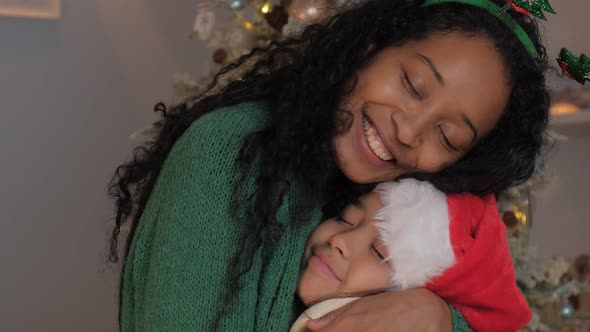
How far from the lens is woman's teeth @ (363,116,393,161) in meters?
1.09

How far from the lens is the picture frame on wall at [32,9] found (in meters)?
2.51

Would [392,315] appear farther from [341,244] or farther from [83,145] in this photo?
[83,145]

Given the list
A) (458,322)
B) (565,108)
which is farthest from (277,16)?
(458,322)

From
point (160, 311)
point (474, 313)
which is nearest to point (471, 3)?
point (474, 313)

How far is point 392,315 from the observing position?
1078 mm

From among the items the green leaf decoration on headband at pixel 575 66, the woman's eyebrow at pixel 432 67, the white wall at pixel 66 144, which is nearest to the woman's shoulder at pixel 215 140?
the woman's eyebrow at pixel 432 67

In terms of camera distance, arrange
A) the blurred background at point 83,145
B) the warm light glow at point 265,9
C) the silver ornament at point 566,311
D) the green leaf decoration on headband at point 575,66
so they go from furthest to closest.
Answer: the blurred background at point 83,145 < the silver ornament at point 566,311 < the warm light glow at point 265,9 < the green leaf decoration on headband at point 575,66

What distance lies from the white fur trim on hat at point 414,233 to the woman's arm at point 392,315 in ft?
0.07

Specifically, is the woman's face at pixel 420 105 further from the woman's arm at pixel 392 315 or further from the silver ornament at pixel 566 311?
the silver ornament at pixel 566 311

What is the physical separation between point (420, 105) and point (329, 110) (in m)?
0.13

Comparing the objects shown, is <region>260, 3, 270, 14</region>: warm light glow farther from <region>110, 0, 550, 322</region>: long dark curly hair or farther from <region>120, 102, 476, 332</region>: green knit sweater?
<region>120, 102, 476, 332</region>: green knit sweater

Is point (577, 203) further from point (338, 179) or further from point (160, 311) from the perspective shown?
point (160, 311)

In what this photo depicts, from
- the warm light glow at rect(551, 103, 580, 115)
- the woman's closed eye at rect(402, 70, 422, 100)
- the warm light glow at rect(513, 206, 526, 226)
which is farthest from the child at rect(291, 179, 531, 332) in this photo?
the warm light glow at rect(551, 103, 580, 115)

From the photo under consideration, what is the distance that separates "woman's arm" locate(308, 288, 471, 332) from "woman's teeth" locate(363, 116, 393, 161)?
0.65ft
